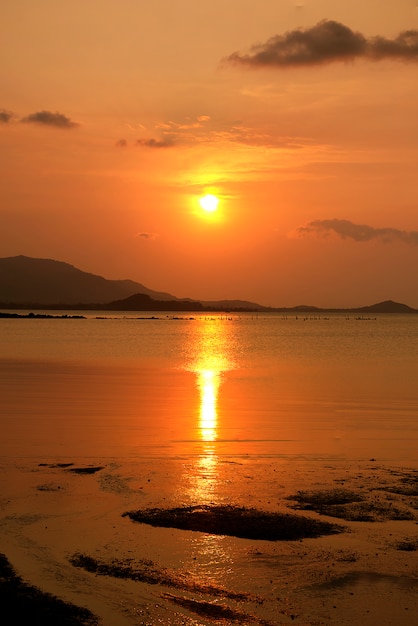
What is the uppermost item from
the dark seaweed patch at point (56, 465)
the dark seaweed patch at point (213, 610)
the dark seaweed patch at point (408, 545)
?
the dark seaweed patch at point (408, 545)

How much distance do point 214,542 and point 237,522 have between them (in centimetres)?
109

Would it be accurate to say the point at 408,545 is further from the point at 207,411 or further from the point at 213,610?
the point at 207,411

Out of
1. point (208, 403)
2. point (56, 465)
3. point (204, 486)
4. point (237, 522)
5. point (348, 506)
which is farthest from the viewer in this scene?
point (208, 403)

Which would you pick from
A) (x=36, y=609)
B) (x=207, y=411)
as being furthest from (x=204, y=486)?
(x=207, y=411)

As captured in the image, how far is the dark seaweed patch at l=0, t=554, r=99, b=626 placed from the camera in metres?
8.40

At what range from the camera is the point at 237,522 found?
1260 cm

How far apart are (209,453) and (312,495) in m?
5.07

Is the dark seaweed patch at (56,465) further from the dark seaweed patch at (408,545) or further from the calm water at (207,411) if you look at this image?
the dark seaweed patch at (408,545)

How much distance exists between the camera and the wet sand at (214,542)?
926 cm

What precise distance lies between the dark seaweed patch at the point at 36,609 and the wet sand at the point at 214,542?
Result: 55mm

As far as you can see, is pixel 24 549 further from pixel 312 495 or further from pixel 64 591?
pixel 312 495

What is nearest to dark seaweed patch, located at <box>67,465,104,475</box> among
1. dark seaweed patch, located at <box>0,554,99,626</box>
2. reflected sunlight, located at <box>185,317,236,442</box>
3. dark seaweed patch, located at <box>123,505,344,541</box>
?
dark seaweed patch, located at <box>123,505,344,541</box>

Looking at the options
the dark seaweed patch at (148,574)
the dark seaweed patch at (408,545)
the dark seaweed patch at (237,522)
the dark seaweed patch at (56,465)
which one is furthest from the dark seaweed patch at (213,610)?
the dark seaweed patch at (56,465)

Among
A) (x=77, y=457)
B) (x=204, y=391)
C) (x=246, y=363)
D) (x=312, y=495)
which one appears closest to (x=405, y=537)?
(x=312, y=495)
